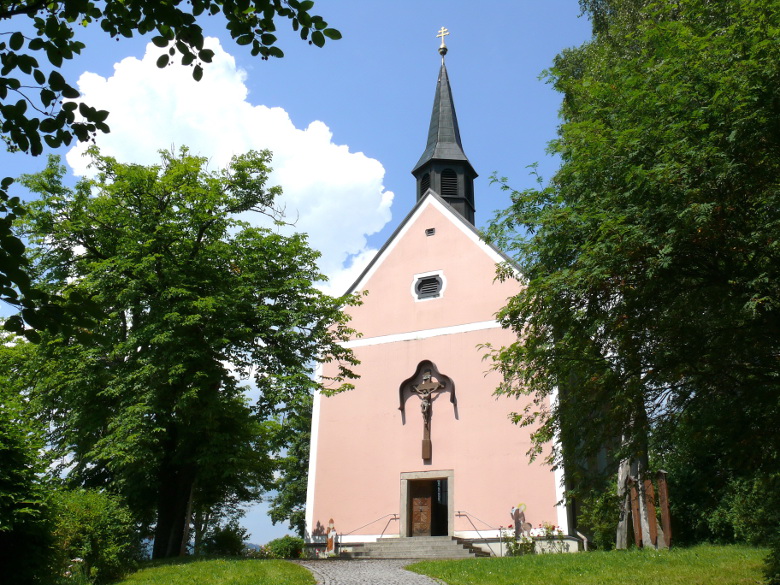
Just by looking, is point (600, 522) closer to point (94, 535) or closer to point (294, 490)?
point (94, 535)

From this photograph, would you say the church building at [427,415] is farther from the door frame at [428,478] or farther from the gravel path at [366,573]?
the gravel path at [366,573]

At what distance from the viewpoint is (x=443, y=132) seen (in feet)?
91.7

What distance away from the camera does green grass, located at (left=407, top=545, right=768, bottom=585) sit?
32.6 feet

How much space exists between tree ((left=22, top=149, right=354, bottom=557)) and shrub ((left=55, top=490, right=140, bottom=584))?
1329 mm

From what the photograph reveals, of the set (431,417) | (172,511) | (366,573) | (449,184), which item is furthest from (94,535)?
(449,184)

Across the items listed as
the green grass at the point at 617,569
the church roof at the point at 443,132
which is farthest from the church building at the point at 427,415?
the green grass at the point at 617,569

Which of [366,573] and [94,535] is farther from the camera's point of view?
[366,573]

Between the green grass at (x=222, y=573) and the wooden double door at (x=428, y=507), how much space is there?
7509mm

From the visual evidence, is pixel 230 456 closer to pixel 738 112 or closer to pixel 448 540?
pixel 448 540

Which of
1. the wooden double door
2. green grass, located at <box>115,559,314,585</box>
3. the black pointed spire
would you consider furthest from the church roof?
green grass, located at <box>115,559,314,585</box>

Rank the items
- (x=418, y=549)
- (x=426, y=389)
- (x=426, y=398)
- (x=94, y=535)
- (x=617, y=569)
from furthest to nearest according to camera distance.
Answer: (x=426, y=389), (x=426, y=398), (x=418, y=549), (x=94, y=535), (x=617, y=569)

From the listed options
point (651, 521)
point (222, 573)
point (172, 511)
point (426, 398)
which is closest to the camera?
point (222, 573)

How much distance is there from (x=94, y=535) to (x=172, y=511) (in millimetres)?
4204

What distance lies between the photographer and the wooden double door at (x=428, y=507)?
66.9ft
